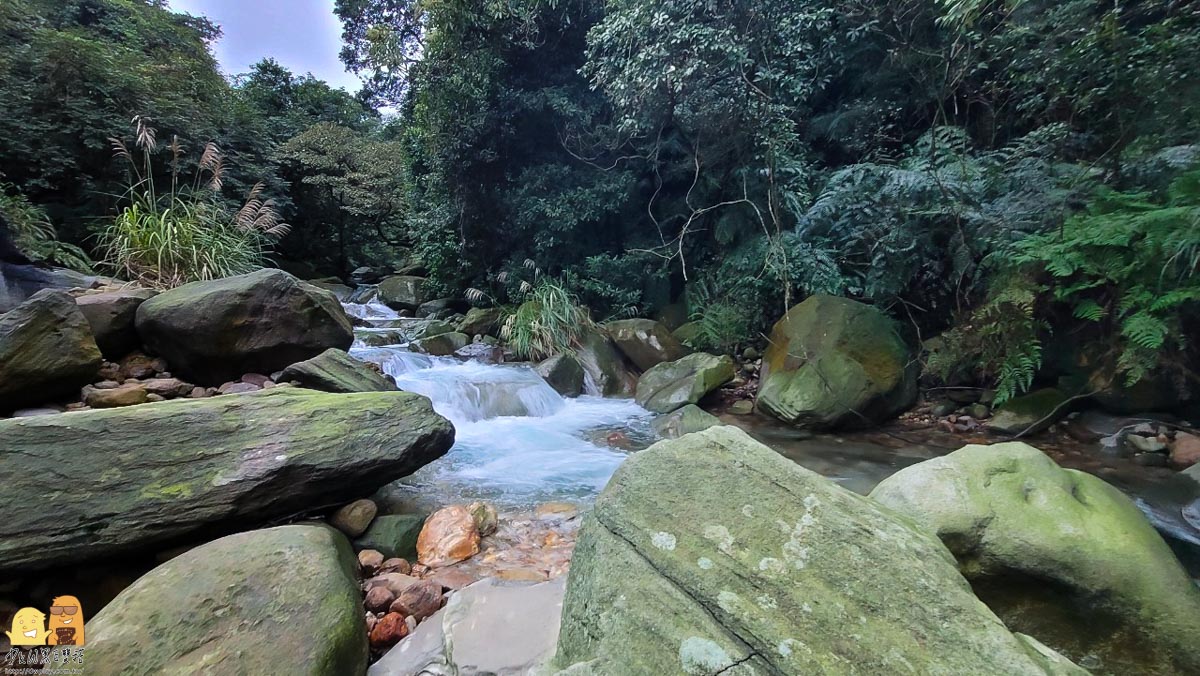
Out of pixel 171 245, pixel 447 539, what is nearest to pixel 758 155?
pixel 447 539

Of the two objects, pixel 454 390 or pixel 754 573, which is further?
pixel 454 390

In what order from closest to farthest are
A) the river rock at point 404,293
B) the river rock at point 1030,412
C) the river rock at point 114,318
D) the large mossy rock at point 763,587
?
the large mossy rock at point 763,587 → the river rock at point 114,318 → the river rock at point 1030,412 → the river rock at point 404,293

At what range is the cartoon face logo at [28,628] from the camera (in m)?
1.88

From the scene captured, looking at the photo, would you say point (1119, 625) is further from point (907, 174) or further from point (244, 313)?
point (244, 313)

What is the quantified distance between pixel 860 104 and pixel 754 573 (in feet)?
23.3

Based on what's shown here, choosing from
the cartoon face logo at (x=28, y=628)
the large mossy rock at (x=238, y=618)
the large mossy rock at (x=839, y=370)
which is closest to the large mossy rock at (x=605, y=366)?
the large mossy rock at (x=839, y=370)

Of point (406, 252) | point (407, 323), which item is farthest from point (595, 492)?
point (406, 252)

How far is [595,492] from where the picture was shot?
4.02 metres

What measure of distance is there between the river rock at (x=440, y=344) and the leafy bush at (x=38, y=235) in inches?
148

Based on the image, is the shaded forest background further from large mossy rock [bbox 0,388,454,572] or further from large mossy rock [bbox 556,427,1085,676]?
large mossy rock [bbox 0,388,454,572]

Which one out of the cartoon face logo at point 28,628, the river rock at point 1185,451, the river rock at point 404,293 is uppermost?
the river rock at point 404,293

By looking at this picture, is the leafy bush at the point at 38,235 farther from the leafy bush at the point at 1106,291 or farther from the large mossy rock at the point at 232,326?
the leafy bush at the point at 1106,291

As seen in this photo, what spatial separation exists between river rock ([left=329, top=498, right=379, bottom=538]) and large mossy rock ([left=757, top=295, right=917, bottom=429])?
13.3ft

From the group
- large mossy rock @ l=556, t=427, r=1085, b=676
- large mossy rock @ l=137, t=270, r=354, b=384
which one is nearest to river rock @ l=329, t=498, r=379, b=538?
large mossy rock @ l=556, t=427, r=1085, b=676
